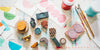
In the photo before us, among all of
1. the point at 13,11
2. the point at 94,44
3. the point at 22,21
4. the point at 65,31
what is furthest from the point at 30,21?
the point at 94,44

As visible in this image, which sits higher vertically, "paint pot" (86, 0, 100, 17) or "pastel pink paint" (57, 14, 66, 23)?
"paint pot" (86, 0, 100, 17)

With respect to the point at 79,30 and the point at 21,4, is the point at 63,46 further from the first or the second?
the point at 21,4

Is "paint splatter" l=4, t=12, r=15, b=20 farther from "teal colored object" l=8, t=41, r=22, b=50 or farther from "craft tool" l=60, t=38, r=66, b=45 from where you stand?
"craft tool" l=60, t=38, r=66, b=45

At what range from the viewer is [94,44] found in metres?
0.79

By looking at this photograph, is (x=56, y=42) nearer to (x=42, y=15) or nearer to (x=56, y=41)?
(x=56, y=41)

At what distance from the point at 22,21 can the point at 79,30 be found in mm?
432

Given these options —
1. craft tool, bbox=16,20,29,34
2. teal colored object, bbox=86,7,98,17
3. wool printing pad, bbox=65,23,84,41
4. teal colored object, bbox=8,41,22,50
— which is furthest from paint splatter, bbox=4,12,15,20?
teal colored object, bbox=86,7,98,17

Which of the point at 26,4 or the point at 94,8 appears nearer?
the point at 94,8

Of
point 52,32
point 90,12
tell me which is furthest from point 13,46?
point 90,12

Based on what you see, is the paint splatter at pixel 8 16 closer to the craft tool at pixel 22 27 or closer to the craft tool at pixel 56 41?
the craft tool at pixel 22 27

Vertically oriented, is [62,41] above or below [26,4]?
below

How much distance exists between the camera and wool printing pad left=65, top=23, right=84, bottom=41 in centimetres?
79

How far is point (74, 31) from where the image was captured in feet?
2.63

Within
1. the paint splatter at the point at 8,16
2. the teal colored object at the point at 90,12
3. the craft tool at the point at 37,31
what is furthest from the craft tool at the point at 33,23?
the teal colored object at the point at 90,12
